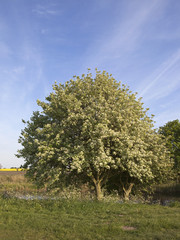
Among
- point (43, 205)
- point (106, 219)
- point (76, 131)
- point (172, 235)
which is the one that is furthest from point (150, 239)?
point (76, 131)

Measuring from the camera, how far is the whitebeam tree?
20672 mm

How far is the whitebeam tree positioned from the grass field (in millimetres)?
3782

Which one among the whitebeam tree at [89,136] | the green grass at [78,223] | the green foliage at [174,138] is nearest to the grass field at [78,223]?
the green grass at [78,223]

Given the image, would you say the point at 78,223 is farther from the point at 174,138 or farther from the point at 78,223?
the point at 174,138

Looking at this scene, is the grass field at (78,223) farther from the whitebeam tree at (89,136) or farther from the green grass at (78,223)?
the whitebeam tree at (89,136)

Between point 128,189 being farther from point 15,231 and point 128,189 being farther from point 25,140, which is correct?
point 15,231

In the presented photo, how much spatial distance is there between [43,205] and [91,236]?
796 centimetres

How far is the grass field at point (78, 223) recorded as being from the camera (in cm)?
1033

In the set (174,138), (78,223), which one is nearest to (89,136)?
(78,223)

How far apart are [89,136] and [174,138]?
18642 mm

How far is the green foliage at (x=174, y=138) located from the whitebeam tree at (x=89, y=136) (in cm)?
714

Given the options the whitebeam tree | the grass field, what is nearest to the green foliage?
the whitebeam tree

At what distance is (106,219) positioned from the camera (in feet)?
45.0

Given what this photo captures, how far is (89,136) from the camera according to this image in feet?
72.3
